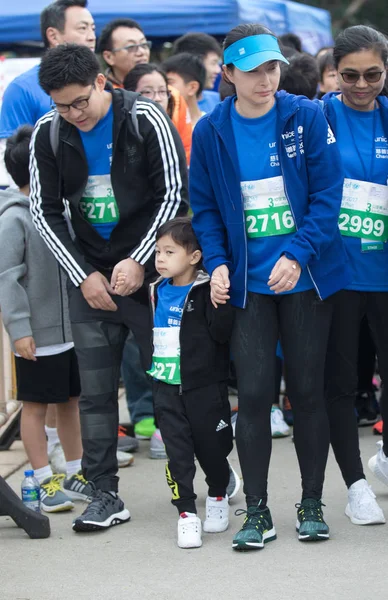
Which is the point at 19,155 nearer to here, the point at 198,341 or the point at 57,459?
the point at 198,341

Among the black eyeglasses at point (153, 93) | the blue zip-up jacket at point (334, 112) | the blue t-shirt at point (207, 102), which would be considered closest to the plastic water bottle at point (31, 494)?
the blue zip-up jacket at point (334, 112)

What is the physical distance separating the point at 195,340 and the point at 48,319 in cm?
101

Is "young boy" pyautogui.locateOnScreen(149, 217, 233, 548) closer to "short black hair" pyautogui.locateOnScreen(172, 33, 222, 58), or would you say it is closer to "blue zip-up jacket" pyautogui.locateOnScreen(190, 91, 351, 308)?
"blue zip-up jacket" pyautogui.locateOnScreen(190, 91, 351, 308)

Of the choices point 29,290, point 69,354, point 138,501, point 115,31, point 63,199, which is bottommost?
point 138,501

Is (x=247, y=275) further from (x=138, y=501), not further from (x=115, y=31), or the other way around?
(x=115, y=31)

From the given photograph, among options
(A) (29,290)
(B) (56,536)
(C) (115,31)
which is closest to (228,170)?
(A) (29,290)

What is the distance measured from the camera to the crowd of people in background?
165 inches

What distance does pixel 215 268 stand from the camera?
13.9 feet

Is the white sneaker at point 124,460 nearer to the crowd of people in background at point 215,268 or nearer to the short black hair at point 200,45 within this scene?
the crowd of people in background at point 215,268

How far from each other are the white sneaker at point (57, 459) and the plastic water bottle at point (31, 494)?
0.88 m

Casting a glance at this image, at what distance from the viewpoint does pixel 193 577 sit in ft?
12.9

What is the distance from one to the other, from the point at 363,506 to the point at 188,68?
13.0 ft

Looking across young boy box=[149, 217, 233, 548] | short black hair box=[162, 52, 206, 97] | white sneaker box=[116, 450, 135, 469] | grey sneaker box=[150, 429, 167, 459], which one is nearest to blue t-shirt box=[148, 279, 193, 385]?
young boy box=[149, 217, 233, 548]

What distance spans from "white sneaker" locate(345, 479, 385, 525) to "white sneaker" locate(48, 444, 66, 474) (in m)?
1.78
